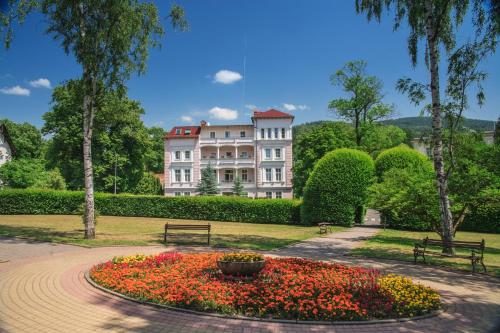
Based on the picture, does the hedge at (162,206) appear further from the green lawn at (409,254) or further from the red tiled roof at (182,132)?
the red tiled roof at (182,132)

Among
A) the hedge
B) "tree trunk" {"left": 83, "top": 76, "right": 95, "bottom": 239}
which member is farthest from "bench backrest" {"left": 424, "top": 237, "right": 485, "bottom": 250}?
the hedge

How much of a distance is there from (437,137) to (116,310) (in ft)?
47.6

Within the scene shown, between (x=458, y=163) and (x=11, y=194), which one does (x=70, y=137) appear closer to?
(x=11, y=194)

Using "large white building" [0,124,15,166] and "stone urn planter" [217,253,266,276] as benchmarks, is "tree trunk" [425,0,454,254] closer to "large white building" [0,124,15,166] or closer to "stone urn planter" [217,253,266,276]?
"stone urn planter" [217,253,266,276]

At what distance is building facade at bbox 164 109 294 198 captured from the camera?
57625 mm

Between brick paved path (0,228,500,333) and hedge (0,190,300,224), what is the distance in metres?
22.5

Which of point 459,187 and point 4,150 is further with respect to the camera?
point 4,150

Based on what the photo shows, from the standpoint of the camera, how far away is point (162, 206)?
37812 mm

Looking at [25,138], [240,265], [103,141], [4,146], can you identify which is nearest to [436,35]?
[240,265]

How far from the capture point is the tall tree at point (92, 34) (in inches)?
731

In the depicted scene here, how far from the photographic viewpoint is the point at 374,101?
151 feet

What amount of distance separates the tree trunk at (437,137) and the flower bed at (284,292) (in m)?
7.20

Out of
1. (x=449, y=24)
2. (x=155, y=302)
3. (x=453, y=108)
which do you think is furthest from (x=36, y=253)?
(x=449, y=24)

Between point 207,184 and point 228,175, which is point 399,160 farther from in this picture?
point 228,175
